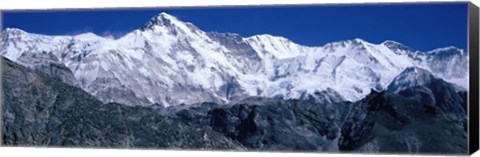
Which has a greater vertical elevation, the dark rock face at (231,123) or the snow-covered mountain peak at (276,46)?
the snow-covered mountain peak at (276,46)

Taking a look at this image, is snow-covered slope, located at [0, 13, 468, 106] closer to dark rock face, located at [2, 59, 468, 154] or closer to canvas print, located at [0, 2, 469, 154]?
canvas print, located at [0, 2, 469, 154]

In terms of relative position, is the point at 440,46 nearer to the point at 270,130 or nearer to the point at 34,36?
the point at 270,130

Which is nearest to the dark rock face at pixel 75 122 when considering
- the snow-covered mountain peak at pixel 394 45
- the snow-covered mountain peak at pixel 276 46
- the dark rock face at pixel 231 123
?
the dark rock face at pixel 231 123

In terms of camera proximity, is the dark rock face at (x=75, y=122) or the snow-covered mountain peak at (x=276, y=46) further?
the dark rock face at (x=75, y=122)

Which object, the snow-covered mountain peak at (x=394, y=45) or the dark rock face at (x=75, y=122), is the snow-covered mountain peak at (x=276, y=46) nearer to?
the snow-covered mountain peak at (x=394, y=45)

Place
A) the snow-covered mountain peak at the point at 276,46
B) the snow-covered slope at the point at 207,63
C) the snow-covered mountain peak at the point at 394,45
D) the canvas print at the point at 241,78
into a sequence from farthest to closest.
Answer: the snow-covered mountain peak at the point at 276,46, the snow-covered slope at the point at 207,63, the snow-covered mountain peak at the point at 394,45, the canvas print at the point at 241,78

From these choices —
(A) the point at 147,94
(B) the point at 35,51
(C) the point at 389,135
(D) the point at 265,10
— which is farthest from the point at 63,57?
(C) the point at 389,135
